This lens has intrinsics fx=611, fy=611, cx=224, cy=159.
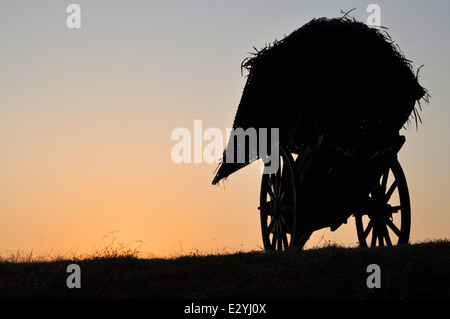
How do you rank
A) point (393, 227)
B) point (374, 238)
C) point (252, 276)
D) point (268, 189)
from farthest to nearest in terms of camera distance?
point (268, 189) → point (374, 238) → point (393, 227) → point (252, 276)

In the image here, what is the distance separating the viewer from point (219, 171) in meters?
14.7

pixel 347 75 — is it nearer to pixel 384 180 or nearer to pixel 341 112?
pixel 341 112

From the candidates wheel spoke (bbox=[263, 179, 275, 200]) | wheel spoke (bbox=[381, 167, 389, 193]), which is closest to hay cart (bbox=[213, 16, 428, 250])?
wheel spoke (bbox=[381, 167, 389, 193])

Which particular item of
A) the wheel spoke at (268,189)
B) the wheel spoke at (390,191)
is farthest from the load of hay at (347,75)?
the wheel spoke at (268,189)

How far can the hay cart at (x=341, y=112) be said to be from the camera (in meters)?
11.3

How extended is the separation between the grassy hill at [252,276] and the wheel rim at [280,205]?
2.87 m

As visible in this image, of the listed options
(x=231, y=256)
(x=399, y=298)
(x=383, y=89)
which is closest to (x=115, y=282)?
(x=231, y=256)

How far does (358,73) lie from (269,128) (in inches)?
105

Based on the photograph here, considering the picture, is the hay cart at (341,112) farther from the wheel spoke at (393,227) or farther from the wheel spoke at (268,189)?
the wheel spoke at (268,189)

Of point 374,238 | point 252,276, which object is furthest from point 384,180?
point 252,276

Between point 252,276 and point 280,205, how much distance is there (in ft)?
16.1

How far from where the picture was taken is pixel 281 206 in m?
13.0

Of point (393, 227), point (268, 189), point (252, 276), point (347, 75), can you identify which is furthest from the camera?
point (268, 189)

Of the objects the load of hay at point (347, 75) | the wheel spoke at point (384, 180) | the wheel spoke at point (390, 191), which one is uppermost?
the load of hay at point (347, 75)
